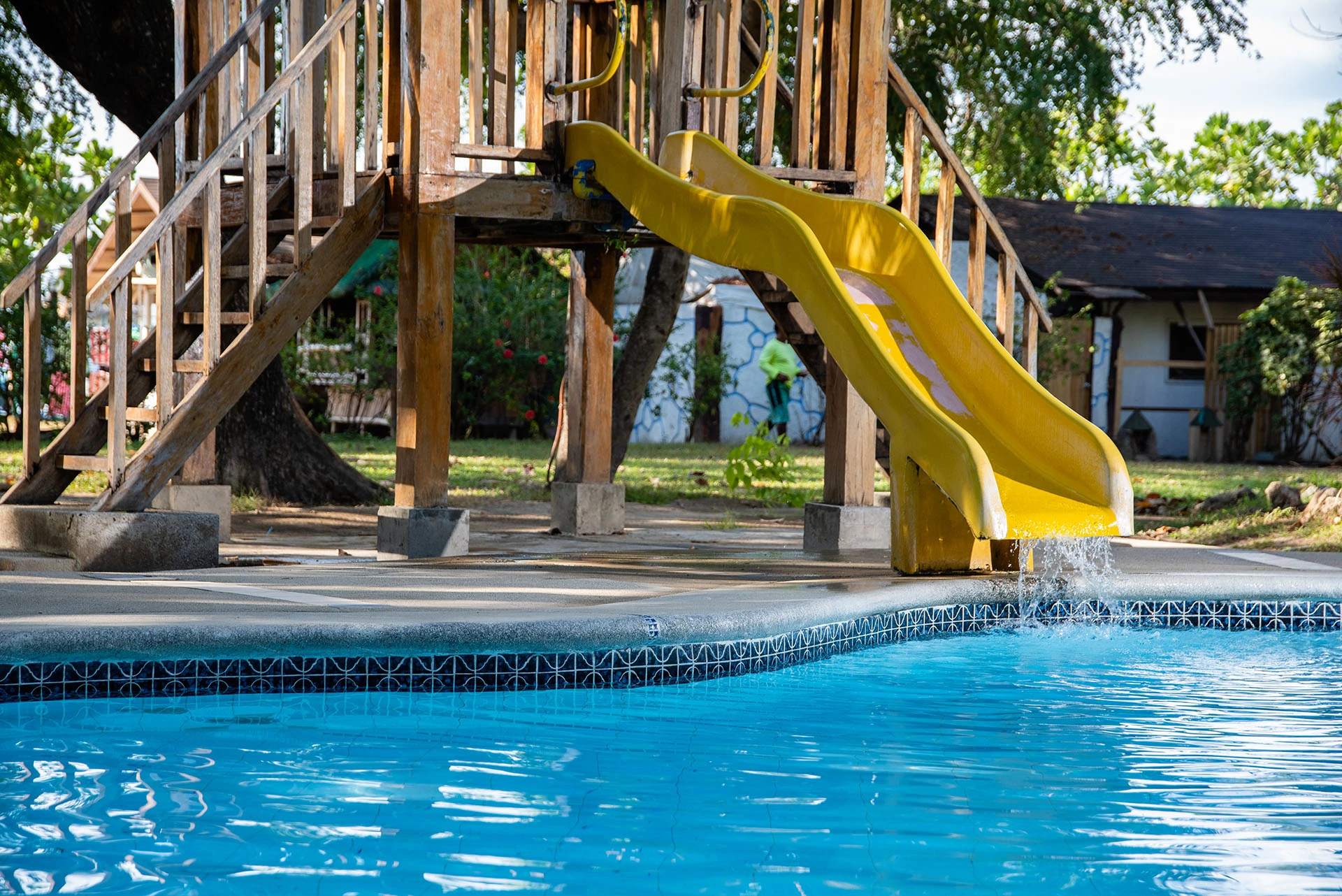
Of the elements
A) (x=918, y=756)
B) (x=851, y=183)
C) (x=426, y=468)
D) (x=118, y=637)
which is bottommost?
(x=918, y=756)

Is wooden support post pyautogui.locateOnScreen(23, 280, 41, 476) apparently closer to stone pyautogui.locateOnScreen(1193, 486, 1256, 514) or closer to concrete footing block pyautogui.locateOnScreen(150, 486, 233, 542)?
concrete footing block pyautogui.locateOnScreen(150, 486, 233, 542)

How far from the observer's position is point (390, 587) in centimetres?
574

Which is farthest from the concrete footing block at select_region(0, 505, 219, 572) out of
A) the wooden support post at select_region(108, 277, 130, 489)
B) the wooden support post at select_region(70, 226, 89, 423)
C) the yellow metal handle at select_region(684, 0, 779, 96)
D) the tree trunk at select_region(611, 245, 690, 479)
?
the tree trunk at select_region(611, 245, 690, 479)

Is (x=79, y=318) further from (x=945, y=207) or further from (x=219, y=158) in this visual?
(x=945, y=207)

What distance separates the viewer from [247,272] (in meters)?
7.17

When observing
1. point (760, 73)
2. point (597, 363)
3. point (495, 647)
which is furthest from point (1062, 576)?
point (597, 363)

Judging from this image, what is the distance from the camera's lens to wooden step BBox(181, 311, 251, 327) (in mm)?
6938

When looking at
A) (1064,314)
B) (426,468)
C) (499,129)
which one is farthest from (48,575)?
(1064,314)

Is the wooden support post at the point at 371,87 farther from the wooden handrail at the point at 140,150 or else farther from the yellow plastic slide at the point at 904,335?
the yellow plastic slide at the point at 904,335

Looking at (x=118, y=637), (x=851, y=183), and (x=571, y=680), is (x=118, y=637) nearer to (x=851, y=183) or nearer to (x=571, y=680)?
(x=571, y=680)

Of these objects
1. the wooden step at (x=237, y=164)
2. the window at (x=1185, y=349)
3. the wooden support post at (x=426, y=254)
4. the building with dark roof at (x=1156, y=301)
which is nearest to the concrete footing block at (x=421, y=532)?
the wooden support post at (x=426, y=254)

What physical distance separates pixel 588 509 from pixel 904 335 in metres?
2.66

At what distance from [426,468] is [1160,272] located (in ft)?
58.1

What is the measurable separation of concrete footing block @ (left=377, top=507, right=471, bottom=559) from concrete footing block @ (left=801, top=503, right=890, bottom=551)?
81.6 inches
